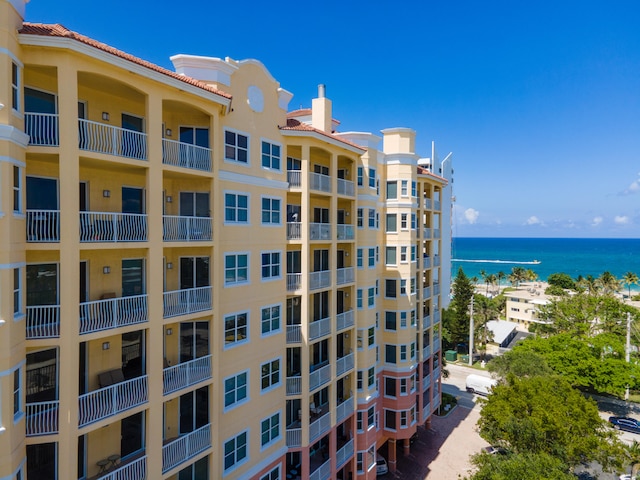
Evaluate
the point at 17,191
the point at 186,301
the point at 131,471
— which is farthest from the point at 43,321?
the point at 131,471

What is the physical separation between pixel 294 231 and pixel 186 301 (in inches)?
287

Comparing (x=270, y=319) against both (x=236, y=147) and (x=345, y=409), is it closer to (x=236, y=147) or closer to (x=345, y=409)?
(x=236, y=147)

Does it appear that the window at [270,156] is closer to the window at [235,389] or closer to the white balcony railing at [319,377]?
the window at [235,389]

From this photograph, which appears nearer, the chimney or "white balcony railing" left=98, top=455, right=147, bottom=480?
"white balcony railing" left=98, top=455, right=147, bottom=480

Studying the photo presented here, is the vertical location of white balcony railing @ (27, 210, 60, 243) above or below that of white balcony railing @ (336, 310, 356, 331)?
above

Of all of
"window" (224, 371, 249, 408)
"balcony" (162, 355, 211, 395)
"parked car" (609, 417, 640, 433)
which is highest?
"balcony" (162, 355, 211, 395)

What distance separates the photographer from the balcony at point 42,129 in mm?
10844

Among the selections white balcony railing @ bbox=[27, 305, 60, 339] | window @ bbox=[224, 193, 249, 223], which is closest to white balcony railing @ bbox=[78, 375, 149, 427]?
white balcony railing @ bbox=[27, 305, 60, 339]

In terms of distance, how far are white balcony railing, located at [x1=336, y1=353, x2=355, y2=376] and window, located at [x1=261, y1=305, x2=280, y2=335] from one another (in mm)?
5683

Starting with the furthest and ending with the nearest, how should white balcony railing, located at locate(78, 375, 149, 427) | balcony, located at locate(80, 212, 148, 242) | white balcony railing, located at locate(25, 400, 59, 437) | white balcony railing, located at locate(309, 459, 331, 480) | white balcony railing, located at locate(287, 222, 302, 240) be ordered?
white balcony railing, located at locate(309, 459, 331, 480) → white balcony railing, located at locate(287, 222, 302, 240) → balcony, located at locate(80, 212, 148, 242) → white balcony railing, located at locate(78, 375, 149, 427) → white balcony railing, located at locate(25, 400, 59, 437)

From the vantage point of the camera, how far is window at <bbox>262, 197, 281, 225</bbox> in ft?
60.9

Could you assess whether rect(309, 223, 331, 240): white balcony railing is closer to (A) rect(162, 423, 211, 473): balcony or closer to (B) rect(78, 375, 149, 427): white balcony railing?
(A) rect(162, 423, 211, 473): balcony

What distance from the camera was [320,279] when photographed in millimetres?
21250

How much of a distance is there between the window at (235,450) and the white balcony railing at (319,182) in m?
12.8
